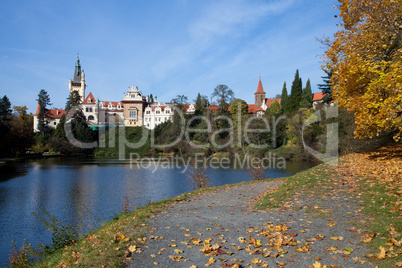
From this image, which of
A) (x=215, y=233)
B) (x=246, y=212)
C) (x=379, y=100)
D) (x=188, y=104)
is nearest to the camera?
(x=215, y=233)

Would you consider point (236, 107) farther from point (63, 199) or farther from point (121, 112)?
point (63, 199)

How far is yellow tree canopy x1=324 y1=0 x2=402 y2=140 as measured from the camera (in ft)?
29.5

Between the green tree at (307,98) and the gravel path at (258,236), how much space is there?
158 feet

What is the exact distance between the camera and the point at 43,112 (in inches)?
2985

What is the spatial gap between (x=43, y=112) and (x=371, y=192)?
263 ft

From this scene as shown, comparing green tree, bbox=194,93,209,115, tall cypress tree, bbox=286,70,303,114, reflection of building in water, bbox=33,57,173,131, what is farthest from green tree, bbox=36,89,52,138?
tall cypress tree, bbox=286,70,303,114

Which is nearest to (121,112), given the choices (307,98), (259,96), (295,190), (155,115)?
(155,115)

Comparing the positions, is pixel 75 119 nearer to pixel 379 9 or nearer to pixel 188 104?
pixel 188 104

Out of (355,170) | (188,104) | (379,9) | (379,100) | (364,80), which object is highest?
(188,104)

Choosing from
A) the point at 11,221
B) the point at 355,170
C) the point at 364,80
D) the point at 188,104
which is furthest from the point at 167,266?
the point at 188,104

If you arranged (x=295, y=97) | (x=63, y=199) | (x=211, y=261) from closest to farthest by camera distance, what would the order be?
(x=211, y=261) < (x=63, y=199) < (x=295, y=97)

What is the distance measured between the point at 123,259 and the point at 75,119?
6444cm

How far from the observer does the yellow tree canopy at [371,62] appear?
8.99 meters

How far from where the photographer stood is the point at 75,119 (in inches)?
2542
